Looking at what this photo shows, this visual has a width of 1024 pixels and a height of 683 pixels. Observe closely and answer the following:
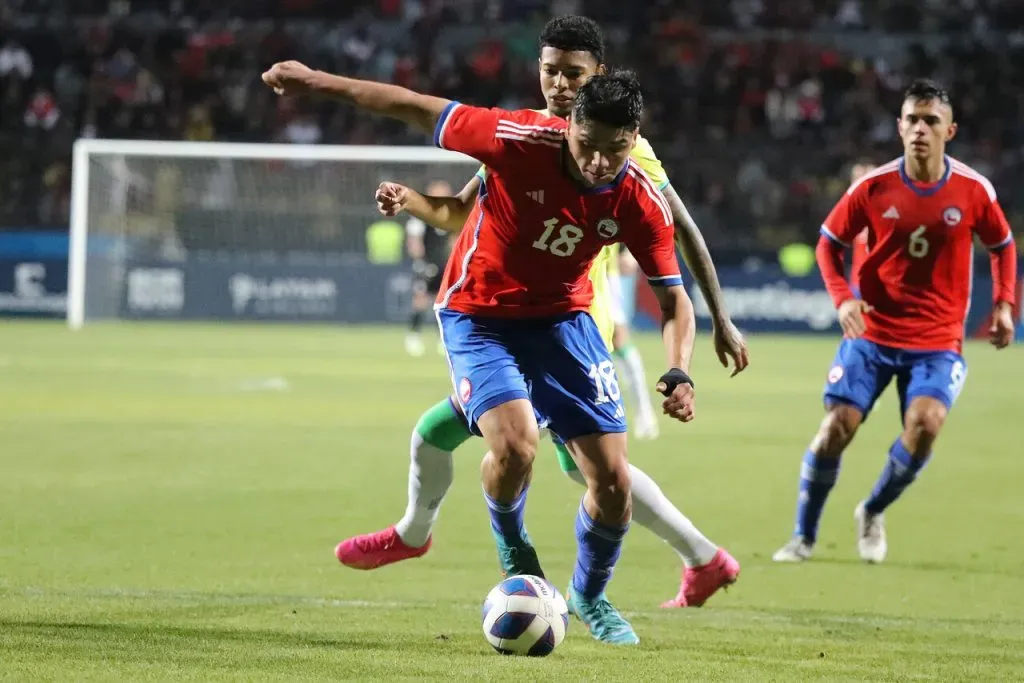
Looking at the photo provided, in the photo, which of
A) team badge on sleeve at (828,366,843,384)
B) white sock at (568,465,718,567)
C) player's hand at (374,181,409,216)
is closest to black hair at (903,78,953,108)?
team badge on sleeve at (828,366,843,384)

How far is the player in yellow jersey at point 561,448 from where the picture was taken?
5.93 metres

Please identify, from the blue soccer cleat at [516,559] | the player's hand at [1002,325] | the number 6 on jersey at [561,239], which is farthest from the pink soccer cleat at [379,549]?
the player's hand at [1002,325]

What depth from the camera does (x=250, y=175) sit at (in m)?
28.7

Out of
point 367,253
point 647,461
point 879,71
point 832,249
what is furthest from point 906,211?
point 879,71

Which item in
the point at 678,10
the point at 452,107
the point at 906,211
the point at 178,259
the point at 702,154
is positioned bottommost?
the point at 178,259

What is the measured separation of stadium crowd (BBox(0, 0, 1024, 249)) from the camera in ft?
103

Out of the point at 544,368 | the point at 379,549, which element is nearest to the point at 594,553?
the point at 544,368

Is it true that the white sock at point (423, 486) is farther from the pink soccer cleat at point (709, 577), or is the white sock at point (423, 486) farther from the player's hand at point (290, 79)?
the player's hand at point (290, 79)

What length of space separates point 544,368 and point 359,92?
4.00 feet

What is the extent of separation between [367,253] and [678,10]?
31.1 feet

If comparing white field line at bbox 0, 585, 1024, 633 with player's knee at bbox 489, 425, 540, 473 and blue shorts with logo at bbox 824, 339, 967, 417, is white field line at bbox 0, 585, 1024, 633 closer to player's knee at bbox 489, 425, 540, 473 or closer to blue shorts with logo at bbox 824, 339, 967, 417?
player's knee at bbox 489, 425, 540, 473

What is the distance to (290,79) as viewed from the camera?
519cm

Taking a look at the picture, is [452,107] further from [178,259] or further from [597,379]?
[178,259]

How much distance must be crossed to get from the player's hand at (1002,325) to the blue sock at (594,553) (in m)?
3.16
